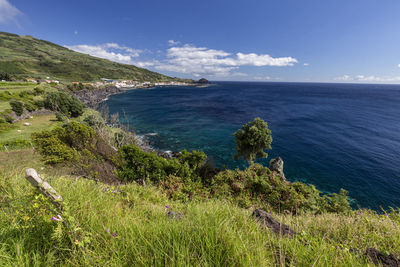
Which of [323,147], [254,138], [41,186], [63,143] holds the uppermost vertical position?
[41,186]

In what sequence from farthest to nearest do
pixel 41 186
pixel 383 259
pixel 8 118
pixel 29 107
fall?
pixel 29 107
pixel 8 118
pixel 383 259
pixel 41 186

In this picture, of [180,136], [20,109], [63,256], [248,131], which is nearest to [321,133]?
[248,131]

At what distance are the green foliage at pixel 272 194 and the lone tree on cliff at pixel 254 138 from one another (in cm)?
395

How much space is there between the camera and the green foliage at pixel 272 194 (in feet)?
24.4

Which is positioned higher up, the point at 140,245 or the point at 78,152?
the point at 140,245

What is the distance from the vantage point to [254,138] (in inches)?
525

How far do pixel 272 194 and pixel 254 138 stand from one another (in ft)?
19.5

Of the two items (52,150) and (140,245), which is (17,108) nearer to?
(52,150)

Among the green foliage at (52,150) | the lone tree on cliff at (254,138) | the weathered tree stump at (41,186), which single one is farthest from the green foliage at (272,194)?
the green foliage at (52,150)

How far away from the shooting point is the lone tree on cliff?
1327cm

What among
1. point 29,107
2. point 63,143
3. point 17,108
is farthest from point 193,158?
point 29,107

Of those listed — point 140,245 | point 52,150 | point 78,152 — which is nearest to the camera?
point 140,245

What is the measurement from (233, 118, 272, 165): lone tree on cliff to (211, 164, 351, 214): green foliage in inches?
156

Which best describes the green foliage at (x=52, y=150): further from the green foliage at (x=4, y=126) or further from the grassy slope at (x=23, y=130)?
the green foliage at (x=4, y=126)
